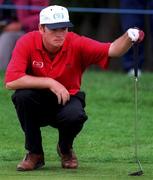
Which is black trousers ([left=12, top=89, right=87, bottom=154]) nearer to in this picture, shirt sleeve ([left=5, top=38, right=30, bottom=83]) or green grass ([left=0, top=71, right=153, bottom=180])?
shirt sleeve ([left=5, top=38, right=30, bottom=83])

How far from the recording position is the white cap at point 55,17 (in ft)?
27.7

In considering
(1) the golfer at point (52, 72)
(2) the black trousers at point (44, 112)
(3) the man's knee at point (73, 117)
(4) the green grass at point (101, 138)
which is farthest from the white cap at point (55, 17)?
(4) the green grass at point (101, 138)

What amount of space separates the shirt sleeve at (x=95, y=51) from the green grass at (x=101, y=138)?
919mm

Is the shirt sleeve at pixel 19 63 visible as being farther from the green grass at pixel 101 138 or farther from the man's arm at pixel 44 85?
the green grass at pixel 101 138

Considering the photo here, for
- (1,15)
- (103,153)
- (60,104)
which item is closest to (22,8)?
(1,15)

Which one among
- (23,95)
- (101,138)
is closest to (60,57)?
(23,95)

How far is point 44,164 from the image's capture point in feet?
29.3

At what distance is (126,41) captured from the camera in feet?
27.3

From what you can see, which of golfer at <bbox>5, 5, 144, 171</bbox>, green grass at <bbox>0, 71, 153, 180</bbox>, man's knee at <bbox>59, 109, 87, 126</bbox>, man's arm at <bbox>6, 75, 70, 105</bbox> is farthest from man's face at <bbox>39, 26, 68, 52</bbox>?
green grass at <bbox>0, 71, 153, 180</bbox>

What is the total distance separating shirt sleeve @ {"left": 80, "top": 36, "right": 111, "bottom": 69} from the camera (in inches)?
335

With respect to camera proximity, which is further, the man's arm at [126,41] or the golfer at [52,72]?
the golfer at [52,72]

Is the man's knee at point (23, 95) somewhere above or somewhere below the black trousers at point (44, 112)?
above

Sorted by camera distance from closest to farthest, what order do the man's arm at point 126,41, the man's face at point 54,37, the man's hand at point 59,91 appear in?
1. the man's arm at point 126,41
2. the man's hand at point 59,91
3. the man's face at point 54,37

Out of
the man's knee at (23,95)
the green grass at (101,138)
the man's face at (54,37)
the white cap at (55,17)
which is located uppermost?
the white cap at (55,17)
